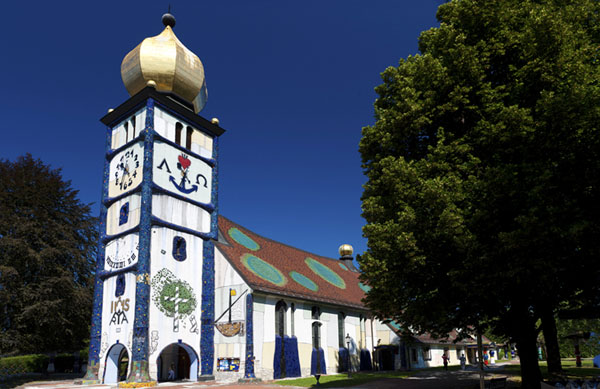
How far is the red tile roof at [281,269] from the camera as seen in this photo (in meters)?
27.7

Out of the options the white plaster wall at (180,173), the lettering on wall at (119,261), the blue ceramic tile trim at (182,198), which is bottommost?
the lettering on wall at (119,261)

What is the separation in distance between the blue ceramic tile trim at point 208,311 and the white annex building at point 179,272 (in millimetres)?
59

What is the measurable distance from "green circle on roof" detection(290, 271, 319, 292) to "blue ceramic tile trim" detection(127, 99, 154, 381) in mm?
11038

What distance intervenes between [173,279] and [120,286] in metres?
2.92

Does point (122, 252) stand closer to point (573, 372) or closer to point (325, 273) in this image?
point (325, 273)

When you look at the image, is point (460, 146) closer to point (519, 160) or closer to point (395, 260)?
point (519, 160)

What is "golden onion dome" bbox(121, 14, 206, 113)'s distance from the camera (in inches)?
1090

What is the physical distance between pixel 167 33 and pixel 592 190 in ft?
85.7

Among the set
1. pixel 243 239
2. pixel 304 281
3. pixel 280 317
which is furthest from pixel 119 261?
pixel 304 281

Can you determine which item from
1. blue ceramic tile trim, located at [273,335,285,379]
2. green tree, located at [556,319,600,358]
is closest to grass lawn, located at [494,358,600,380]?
blue ceramic tile trim, located at [273,335,285,379]

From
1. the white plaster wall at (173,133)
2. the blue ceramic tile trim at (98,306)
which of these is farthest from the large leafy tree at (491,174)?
the blue ceramic tile trim at (98,306)

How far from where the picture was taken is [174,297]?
24781mm

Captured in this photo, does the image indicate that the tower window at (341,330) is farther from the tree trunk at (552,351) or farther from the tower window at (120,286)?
the tower window at (120,286)

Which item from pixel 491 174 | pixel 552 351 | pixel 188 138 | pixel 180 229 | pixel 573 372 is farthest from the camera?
pixel 188 138
